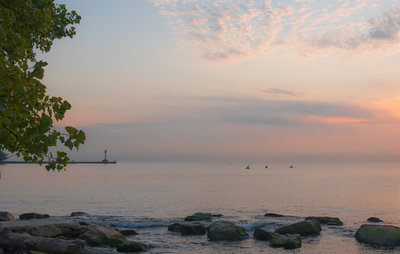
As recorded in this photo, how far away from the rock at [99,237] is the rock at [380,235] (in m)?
16.4

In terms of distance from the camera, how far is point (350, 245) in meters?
26.6

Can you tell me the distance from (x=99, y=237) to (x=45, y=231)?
3.47 metres

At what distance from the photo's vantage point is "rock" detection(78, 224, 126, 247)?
957 inches

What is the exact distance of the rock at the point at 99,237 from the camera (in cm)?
2431

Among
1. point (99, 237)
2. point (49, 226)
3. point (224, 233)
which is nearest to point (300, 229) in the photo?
point (224, 233)

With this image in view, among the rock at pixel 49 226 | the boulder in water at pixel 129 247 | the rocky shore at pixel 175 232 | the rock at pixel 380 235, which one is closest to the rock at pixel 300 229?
the rocky shore at pixel 175 232

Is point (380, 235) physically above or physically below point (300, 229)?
above

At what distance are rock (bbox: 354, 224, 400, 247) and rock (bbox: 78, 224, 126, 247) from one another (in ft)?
53.7

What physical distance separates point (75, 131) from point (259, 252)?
1808 centimetres

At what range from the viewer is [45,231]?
74.3ft

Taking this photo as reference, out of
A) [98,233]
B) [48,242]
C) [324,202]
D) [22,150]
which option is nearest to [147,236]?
[98,233]

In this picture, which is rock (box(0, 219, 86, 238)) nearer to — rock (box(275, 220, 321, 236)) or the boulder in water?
the boulder in water

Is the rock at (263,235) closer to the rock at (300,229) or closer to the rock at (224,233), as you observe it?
the rock at (224,233)

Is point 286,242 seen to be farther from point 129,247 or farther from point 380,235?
point 129,247
